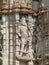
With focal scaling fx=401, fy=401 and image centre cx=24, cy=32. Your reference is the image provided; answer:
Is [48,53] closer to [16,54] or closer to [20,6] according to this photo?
[16,54]

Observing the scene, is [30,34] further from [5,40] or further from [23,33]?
[5,40]

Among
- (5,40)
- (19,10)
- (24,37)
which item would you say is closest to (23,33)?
(24,37)

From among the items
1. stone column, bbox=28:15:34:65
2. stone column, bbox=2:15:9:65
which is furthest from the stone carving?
stone column, bbox=2:15:9:65

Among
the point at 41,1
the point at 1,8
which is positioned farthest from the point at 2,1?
the point at 41,1

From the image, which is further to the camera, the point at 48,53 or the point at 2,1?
the point at 2,1

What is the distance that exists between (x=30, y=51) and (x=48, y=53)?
65cm

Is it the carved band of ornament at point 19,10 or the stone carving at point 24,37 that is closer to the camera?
the stone carving at point 24,37

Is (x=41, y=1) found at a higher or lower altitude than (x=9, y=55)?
higher

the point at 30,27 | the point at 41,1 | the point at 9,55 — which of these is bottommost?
the point at 9,55

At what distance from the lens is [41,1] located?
1219 cm

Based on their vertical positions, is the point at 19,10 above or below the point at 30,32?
above

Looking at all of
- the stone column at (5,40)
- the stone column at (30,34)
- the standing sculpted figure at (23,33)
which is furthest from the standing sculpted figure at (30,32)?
the stone column at (5,40)

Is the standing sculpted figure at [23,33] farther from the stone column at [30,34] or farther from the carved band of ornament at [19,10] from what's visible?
the carved band of ornament at [19,10]

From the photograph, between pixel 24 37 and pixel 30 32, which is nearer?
pixel 24 37
